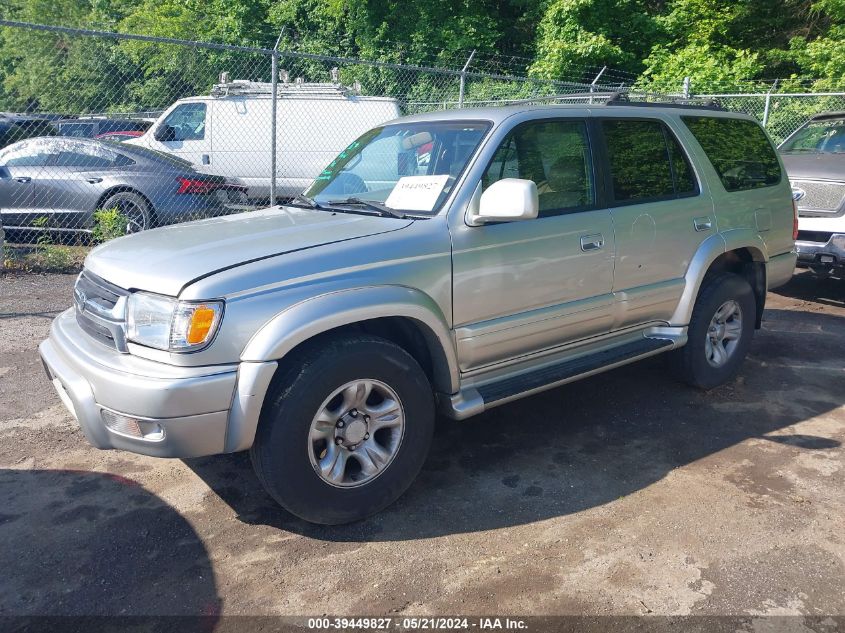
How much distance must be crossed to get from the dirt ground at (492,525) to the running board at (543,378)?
450 mm

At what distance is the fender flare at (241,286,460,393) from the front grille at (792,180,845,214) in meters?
5.89

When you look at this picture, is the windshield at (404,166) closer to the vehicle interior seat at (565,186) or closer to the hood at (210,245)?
the hood at (210,245)

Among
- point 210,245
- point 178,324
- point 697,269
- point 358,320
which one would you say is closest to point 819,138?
point 697,269

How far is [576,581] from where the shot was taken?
2906mm

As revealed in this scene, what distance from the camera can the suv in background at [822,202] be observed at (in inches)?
287

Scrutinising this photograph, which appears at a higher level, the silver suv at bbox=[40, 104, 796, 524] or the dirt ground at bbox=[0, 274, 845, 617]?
the silver suv at bbox=[40, 104, 796, 524]

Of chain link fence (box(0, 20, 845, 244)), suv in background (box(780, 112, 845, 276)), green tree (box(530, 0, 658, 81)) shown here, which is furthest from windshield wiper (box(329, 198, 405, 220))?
green tree (box(530, 0, 658, 81))

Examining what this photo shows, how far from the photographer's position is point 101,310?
10.5 feet

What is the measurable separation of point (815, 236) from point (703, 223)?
142 inches

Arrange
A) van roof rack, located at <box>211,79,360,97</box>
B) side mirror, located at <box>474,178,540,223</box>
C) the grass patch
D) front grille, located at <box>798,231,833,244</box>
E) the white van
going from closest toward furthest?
side mirror, located at <box>474,178,540,223</box> < front grille, located at <box>798,231,833,244</box> < the grass patch < the white van < van roof rack, located at <box>211,79,360,97</box>

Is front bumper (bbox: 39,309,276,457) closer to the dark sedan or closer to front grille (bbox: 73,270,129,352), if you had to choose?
front grille (bbox: 73,270,129,352)

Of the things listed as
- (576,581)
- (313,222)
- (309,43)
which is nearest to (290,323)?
(313,222)

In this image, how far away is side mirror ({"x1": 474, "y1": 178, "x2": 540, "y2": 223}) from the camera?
11.1ft

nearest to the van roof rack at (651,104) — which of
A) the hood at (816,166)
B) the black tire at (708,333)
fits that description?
the black tire at (708,333)
